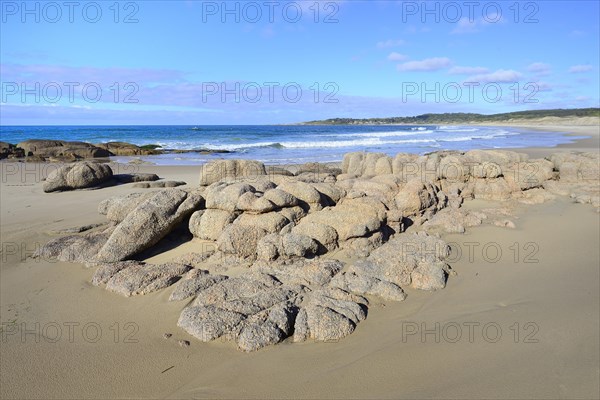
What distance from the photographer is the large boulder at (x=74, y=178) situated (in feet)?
36.9

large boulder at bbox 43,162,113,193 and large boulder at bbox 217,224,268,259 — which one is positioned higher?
large boulder at bbox 43,162,113,193

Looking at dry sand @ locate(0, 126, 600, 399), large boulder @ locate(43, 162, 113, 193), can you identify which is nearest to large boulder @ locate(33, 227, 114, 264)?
dry sand @ locate(0, 126, 600, 399)

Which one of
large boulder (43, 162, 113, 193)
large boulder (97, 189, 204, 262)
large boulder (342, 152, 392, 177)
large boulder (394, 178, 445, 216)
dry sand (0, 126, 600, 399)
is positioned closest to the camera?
dry sand (0, 126, 600, 399)

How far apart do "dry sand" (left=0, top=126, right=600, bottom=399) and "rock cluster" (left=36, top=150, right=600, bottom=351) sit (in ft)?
0.65

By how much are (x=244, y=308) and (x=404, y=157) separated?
7615mm

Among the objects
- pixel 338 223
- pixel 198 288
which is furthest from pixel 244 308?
pixel 338 223

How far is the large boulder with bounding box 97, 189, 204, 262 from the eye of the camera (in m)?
5.54

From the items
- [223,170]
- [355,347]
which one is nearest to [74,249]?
[223,170]

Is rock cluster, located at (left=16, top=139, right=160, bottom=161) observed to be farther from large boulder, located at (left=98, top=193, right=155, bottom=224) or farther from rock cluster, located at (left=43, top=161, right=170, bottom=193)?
large boulder, located at (left=98, top=193, right=155, bottom=224)

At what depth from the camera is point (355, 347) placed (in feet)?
12.1

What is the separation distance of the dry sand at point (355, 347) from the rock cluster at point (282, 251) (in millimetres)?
199

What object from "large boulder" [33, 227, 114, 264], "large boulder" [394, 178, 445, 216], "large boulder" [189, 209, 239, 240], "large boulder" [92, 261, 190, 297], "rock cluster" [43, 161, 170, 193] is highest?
"rock cluster" [43, 161, 170, 193]

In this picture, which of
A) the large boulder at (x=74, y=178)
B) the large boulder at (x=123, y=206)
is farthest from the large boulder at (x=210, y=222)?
the large boulder at (x=74, y=178)

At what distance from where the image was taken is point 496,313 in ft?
14.1
